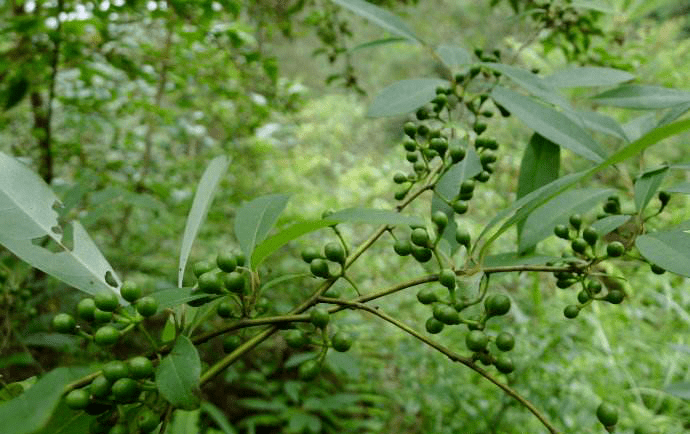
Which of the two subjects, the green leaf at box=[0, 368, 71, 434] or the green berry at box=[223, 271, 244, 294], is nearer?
the green leaf at box=[0, 368, 71, 434]

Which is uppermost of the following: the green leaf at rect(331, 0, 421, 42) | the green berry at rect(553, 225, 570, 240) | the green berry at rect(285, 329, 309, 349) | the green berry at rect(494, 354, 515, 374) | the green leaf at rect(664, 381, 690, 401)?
the green leaf at rect(331, 0, 421, 42)

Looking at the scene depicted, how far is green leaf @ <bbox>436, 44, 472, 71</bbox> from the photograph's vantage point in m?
0.86

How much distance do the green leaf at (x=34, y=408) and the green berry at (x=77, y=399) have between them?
0.06 meters

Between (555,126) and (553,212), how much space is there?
0.12m

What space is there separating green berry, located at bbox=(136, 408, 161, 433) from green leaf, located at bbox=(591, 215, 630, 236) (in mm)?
455

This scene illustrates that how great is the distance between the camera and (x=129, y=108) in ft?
7.07

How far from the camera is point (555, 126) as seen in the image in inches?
27.0

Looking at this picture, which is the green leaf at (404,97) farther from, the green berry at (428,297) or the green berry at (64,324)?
the green berry at (64,324)

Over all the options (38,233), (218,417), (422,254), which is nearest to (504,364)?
(422,254)

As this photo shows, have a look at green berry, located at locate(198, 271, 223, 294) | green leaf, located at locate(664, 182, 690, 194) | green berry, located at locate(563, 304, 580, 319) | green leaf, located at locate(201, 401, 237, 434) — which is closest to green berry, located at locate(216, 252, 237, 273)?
green berry, located at locate(198, 271, 223, 294)

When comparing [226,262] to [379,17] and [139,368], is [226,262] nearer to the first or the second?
[139,368]

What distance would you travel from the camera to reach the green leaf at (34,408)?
0.31 metres

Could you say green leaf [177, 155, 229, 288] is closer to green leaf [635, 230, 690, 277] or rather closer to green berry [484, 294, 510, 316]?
green berry [484, 294, 510, 316]

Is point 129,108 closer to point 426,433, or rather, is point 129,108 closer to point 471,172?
point 426,433
